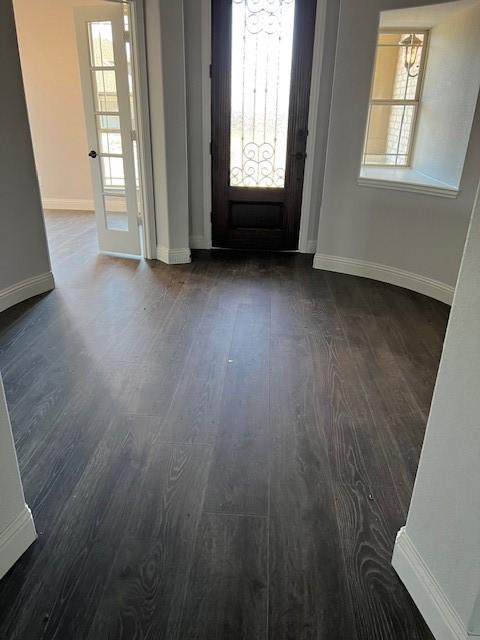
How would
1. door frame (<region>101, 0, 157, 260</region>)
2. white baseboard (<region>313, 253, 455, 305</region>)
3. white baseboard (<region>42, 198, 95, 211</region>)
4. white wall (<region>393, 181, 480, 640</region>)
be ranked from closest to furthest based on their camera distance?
white wall (<region>393, 181, 480, 640</region>) < white baseboard (<region>313, 253, 455, 305</region>) < door frame (<region>101, 0, 157, 260</region>) < white baseboard (<region>42, 198, 95, 211</region>)

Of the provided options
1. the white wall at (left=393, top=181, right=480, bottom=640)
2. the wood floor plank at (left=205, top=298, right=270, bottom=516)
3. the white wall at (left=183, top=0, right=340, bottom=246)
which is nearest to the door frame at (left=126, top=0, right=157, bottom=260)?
the white wall at (left=183, top=0, right=340, bottom=246)

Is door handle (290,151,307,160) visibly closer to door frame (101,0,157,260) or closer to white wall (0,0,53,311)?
door frame (101,0,157,260)

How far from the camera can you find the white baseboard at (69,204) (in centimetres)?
662

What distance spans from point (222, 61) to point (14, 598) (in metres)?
4.35

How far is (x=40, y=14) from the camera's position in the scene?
19.0ft

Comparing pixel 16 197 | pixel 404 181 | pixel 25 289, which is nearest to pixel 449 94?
pixel 404 181

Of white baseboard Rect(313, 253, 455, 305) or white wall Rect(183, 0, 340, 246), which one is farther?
white wall Rect(183, 0, 340, 246)

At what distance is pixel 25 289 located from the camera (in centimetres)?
353

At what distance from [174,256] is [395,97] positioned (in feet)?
8.18

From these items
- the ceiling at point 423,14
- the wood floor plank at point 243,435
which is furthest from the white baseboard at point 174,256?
the ceiling at point 423,14

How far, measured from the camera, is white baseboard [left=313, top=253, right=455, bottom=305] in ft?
12.1

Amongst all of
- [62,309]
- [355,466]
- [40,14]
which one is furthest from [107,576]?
[40,14]

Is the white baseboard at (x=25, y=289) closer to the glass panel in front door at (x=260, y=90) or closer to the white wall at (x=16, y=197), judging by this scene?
the white wall at (x=16, y=197)

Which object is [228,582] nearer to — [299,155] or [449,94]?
[449,94]
